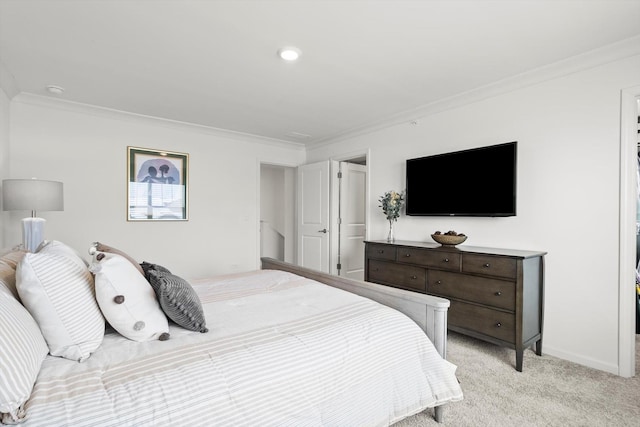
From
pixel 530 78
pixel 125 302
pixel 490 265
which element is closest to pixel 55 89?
pixel 125 302

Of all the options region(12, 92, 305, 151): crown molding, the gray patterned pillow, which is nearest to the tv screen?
region(12, 92, 305, 151): crown molding

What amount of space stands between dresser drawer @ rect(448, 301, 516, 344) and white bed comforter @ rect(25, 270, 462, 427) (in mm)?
1061

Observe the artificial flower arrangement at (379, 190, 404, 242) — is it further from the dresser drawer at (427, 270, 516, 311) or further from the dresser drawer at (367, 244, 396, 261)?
Answer: the dresser drawer at (427, 270, 516, 311)

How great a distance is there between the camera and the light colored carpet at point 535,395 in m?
1.82

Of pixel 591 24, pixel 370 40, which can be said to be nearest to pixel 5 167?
pixel 370 40

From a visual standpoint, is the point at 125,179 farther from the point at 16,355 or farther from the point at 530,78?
the point at 530,78

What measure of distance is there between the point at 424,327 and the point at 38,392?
165 centimetres

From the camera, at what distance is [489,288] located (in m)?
2.61

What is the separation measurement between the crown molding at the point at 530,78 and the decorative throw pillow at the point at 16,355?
11.7 feet

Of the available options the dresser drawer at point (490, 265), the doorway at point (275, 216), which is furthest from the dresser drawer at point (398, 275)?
the doorway at point (275, 216)

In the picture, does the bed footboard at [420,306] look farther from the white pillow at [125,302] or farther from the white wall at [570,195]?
the white wall at [570,195]

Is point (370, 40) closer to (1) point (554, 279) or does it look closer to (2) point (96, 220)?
(1) point (554, 279)

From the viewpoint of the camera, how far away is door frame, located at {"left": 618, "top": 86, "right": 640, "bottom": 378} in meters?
2.31

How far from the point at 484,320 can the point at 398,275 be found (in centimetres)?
92
